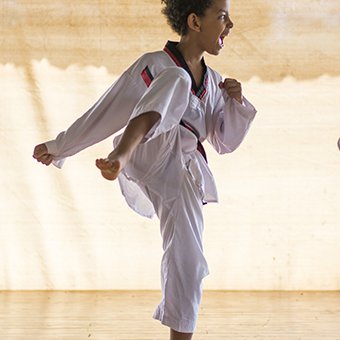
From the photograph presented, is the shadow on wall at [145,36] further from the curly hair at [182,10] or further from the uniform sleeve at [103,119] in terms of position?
the uniform sleeve at [103,119]

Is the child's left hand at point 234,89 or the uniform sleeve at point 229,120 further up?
the child's left hand at point 234,89

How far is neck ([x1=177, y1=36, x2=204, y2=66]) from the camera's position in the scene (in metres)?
2.37

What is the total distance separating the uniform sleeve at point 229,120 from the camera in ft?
7.91

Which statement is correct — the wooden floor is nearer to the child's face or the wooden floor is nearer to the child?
the child

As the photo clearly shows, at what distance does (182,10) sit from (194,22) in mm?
68

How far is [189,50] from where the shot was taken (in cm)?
237

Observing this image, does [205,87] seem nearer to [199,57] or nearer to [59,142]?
[199,57]

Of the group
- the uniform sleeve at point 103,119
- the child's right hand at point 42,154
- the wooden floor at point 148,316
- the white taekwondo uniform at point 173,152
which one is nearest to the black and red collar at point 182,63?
the white taekwondo uniform at point 173,152

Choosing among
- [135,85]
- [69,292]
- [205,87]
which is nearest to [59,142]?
[135,85]

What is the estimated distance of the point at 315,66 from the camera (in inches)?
154

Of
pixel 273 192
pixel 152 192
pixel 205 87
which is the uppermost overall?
pixel 205 87

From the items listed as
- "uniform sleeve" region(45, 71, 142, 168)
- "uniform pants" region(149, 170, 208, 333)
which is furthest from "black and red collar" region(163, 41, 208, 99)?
"uniform pants" region(149, 170, 208, 333)

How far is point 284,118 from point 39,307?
4.80 ft

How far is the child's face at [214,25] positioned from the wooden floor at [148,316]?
1.32 m
